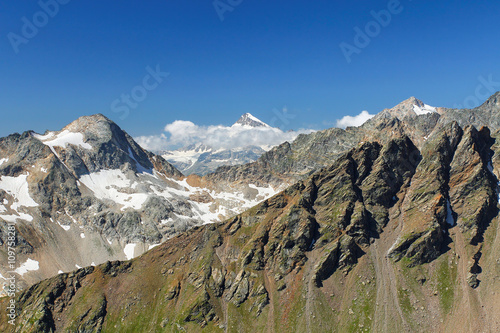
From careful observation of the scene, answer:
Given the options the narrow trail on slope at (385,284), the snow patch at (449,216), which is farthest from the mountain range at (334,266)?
the snow patch at (449,216)

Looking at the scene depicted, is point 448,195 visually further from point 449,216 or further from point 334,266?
point 334,266

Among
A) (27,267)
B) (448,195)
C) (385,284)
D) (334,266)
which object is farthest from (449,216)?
(27,267)

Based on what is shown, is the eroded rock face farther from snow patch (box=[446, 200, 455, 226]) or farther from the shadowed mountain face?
the shadowed mountain face

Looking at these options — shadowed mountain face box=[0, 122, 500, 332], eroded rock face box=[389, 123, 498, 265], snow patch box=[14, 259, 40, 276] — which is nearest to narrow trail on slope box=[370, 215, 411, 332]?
shadowed mountain face box=[0, 122, 500, 332]

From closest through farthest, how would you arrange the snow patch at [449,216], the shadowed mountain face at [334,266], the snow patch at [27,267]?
the shadowed mountain face at [334,266]
the snow patch at [449,216]
the snow patch at [27,267]

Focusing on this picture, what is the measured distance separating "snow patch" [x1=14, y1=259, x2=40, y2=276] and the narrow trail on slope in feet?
673

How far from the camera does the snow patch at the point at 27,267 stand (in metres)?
189

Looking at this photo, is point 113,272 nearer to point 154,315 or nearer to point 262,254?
point 154,315

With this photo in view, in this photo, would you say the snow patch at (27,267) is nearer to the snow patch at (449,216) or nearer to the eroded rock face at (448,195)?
the eroded rock face at (448,195)

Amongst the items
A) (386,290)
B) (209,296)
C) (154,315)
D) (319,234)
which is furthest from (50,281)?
(386,290)

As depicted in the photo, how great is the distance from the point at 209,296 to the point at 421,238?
97998 millimetres

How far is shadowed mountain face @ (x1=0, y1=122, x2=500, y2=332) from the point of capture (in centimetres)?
11694

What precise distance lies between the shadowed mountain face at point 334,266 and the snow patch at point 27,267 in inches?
2581

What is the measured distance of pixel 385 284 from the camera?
12394 cm
